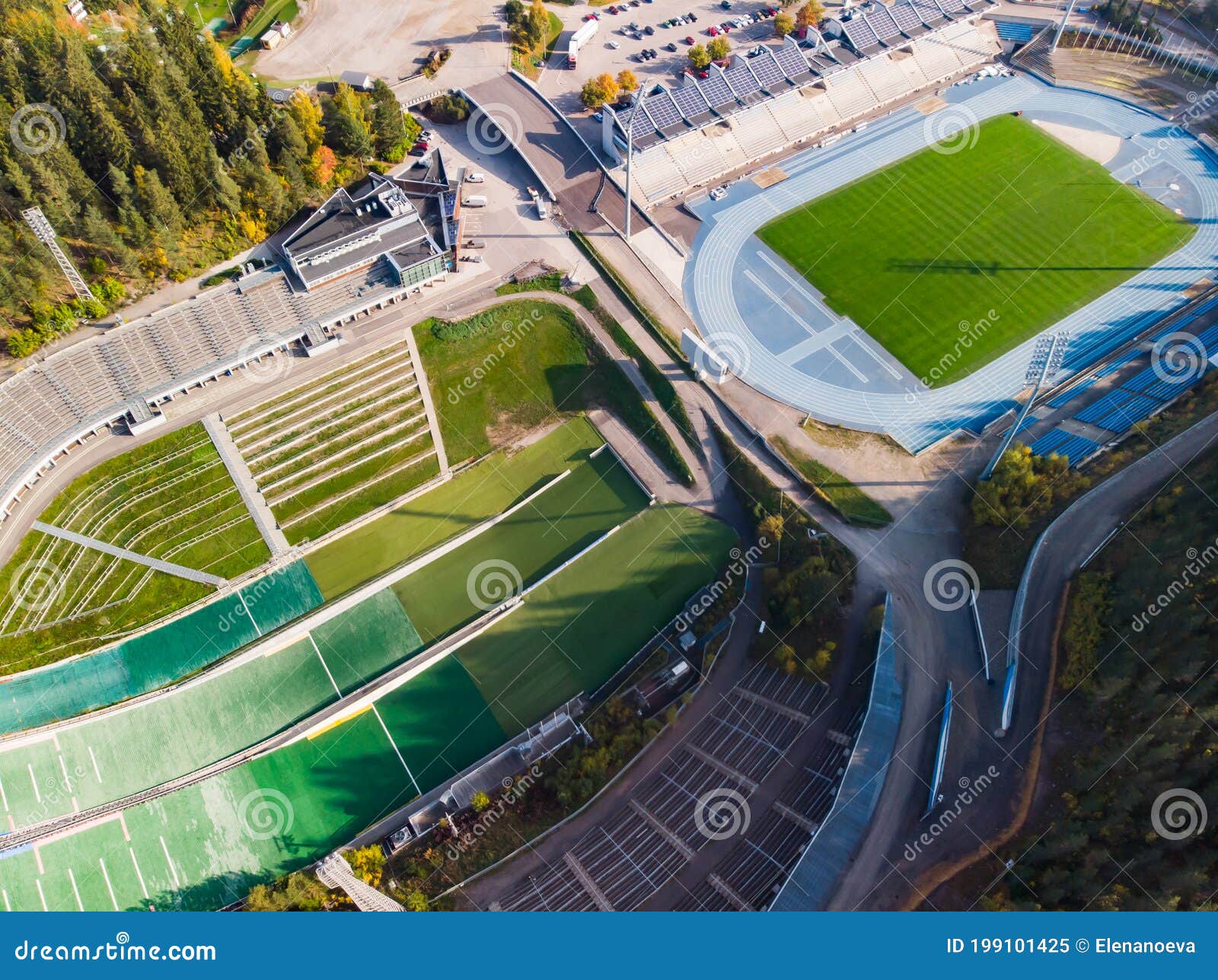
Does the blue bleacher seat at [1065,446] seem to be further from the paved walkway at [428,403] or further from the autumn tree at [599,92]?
the autumn tree at [599,92]

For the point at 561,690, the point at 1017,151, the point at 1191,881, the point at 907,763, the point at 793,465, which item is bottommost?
the point at 1191,881

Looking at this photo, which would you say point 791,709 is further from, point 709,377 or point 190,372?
point 190,372

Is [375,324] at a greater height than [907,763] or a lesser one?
greater

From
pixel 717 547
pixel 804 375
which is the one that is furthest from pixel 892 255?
pixel 717 547

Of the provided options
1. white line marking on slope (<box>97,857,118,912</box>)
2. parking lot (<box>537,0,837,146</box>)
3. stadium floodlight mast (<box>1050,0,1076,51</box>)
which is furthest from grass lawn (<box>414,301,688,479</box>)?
stadium floodlight mast (<box>1050,0,1076,51</box>)

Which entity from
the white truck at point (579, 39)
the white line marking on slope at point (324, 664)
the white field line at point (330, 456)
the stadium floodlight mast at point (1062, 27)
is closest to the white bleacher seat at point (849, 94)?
the stadium floodlight mast at point (1062, 27)

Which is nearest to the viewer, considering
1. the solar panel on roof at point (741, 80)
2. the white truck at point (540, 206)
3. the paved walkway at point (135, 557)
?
the paved walkway at point (135, 557)

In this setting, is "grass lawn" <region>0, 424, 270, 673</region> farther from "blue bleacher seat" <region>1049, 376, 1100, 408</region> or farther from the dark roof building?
"blue bleacher seat" <region>1049, 376, 1100, 408</region>
